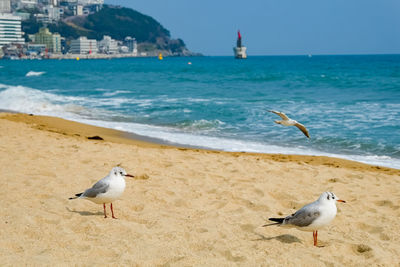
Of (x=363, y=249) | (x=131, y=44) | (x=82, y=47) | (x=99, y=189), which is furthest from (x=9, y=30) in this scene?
(x=363, y=249)

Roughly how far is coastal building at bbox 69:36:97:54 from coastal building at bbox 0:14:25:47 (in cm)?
1776

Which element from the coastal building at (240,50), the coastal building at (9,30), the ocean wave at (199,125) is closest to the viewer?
the ocean wave at (199,125)

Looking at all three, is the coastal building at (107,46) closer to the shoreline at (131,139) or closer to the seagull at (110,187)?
the shoreline at (131,139)

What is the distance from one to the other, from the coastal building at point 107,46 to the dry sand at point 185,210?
571 feet

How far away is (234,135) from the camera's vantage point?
13234 millimetres

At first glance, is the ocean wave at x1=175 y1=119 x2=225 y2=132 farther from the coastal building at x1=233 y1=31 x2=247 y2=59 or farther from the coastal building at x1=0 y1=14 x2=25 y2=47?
the coastal building at x1=0 y1=14 x2=25 y2=47

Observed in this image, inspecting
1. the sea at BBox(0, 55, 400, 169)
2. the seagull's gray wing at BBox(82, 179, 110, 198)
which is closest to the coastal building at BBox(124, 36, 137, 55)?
the sea at BBox(0, 55, 400, 169)

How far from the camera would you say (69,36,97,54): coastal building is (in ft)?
539

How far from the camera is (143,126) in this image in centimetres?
1464

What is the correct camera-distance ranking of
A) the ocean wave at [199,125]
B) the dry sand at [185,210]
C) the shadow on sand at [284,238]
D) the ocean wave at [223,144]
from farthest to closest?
the ocean wave at [199,125] → the ocean wave at [223,144] → the shadow on sand at [284,238] → the dry sand at [185,210]

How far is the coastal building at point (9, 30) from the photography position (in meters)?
155

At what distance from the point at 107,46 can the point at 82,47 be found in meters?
15.3

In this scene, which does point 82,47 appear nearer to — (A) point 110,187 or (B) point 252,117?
(B) point 252,117

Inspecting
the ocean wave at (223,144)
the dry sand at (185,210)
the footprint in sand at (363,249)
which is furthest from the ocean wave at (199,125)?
the footprint in sand at (363,249)
